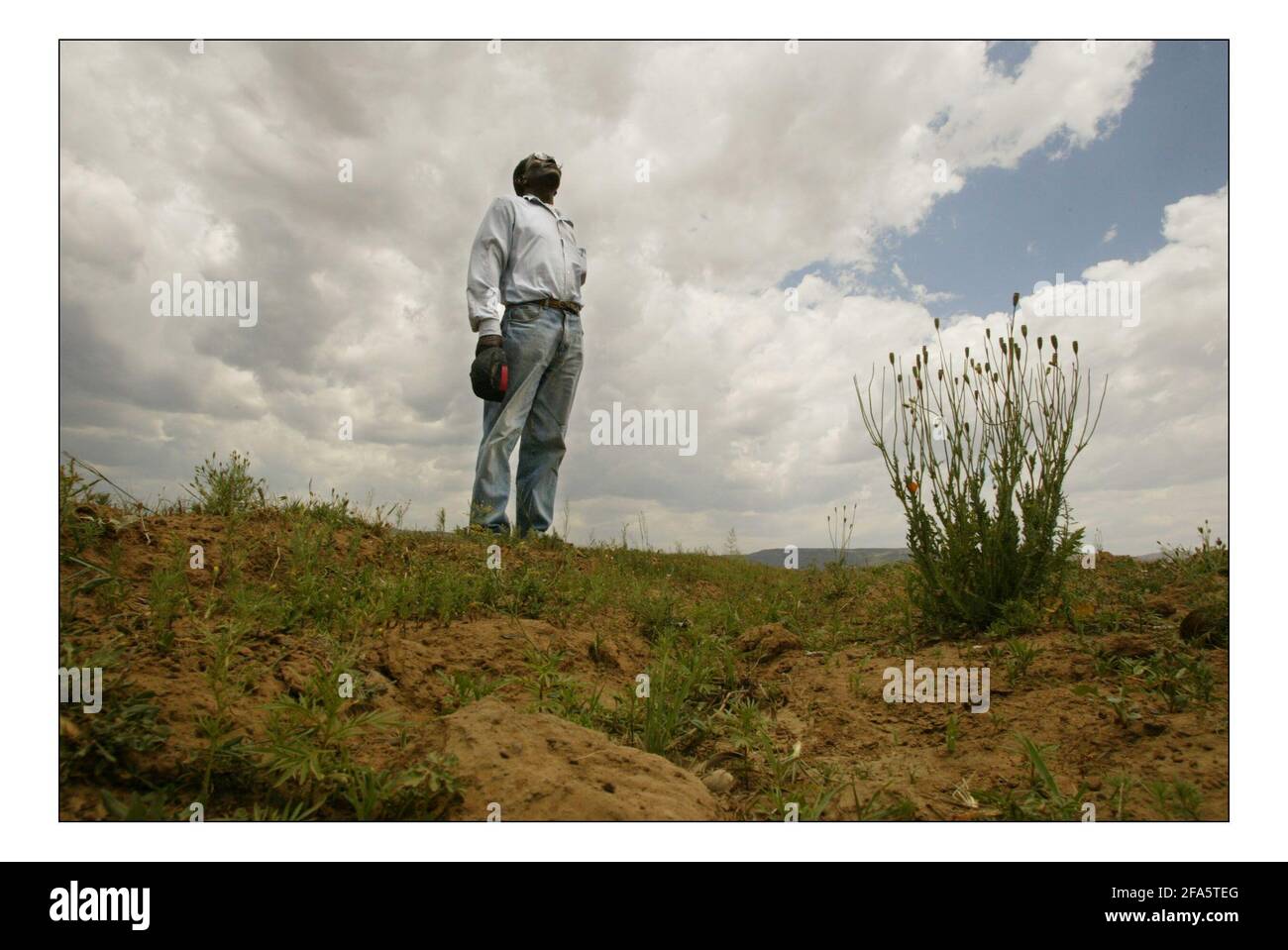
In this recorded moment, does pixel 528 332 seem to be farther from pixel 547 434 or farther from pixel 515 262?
pixel 547 434

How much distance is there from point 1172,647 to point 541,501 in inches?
171

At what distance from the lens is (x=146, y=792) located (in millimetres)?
1591

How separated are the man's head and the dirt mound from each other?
5253 millimetres

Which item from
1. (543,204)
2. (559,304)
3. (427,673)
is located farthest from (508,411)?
(427,673)

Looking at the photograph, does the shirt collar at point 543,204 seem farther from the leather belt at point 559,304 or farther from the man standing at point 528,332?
the leather belt at point 559,304

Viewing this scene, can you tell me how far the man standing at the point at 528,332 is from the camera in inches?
207

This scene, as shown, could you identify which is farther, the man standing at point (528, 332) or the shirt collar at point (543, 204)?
the shirt collar at point (543, 204)

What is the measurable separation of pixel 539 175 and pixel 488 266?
1.16m

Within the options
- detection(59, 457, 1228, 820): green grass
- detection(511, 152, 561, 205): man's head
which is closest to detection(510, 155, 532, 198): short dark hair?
detection(511, 152, 561, 205): man's head

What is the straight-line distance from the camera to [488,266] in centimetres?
545

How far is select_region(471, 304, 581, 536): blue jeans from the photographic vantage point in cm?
519

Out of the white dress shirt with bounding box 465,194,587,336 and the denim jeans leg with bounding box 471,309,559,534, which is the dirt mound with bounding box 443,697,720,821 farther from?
the white dress shirt with bounding box 465,194,587,336
